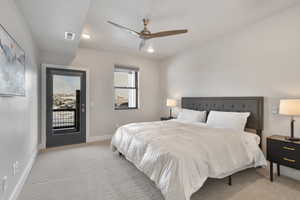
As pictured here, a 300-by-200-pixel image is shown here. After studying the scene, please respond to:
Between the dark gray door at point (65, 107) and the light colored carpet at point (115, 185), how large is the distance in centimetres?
115

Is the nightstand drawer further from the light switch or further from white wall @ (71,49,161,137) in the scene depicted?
white wall @ (71,49,161,137)

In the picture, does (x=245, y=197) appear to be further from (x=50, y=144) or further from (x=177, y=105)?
(x=50, y=144)

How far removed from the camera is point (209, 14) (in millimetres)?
2785

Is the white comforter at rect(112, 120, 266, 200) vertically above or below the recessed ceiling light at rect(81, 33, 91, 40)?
below

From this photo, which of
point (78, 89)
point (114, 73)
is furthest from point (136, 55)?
point (78, 89)

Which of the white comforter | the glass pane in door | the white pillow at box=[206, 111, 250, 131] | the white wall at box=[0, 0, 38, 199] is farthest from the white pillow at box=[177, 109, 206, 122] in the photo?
the white wall at box=[0, 0, 38, 199]

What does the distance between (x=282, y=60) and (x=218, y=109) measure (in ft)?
4.98

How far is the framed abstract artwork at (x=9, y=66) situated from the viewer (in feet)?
4.87

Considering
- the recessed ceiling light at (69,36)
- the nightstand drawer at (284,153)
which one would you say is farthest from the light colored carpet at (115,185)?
the recessed ceiling light at (69,36)

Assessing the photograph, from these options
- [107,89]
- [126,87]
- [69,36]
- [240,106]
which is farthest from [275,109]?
[107,89]

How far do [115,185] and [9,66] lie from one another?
2.03 m

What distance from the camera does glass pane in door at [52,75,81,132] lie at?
4199 mm

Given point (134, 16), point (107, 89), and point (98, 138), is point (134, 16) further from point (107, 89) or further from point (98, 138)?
point (98, 138)

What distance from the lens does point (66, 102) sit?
14.2 feet
